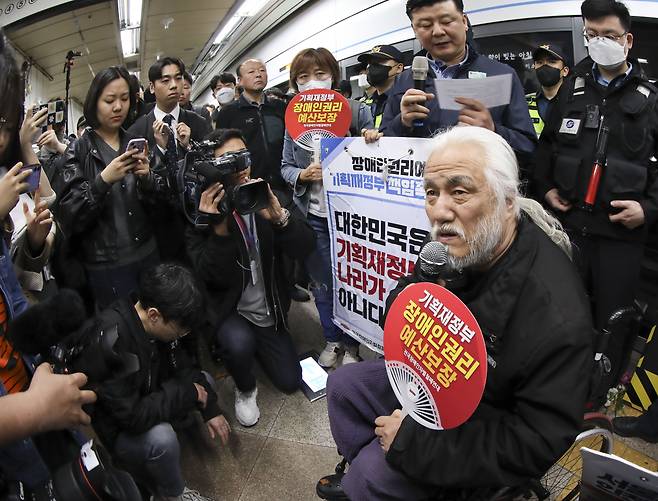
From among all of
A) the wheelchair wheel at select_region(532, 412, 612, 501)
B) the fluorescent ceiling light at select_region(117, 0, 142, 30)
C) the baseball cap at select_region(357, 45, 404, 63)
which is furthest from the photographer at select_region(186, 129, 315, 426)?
the fluorescent ceiling light at select_region(117, 0, 142, 30)

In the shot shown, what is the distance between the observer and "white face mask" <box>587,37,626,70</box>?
5.90ft

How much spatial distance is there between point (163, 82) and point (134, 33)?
11.4 meters

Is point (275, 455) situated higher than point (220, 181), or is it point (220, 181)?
point (220, 181)

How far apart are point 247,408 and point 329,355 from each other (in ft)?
1.83

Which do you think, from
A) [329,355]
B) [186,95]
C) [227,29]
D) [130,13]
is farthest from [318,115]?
[227,29]

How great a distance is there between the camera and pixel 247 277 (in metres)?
2.13

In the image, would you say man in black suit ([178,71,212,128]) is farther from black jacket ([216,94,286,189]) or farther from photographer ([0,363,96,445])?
photographer ([0,363,96,445])

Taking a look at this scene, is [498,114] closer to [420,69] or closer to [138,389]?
[420,69]

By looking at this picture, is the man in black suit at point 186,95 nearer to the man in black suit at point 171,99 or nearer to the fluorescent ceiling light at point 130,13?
the man in black suit at point 171,99

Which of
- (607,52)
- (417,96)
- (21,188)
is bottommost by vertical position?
(21,188)

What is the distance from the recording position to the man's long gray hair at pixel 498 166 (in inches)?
42.6

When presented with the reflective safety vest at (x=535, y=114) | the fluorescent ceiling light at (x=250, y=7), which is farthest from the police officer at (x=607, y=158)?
the fluorescent ceiling light at (x=250, y=7)

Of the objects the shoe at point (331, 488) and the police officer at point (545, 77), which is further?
the police officer at point (545, 77)

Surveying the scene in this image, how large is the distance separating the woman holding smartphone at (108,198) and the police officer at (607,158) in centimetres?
190
